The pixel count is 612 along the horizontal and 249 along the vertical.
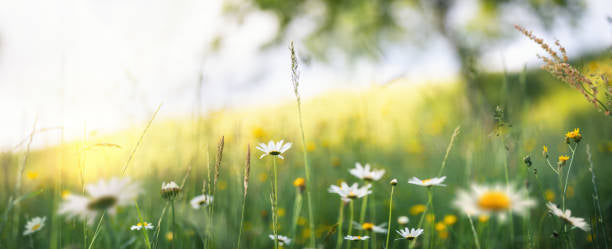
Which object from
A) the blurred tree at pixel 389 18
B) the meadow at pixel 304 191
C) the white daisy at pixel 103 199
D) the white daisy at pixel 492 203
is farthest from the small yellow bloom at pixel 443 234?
the blurred tree at pixel 389 18

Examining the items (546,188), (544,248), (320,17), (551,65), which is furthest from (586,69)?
(320,17)

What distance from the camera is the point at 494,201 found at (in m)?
0.45

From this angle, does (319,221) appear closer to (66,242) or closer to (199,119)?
(199,119)

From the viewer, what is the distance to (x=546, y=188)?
1.88 m

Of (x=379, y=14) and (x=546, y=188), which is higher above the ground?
(x=379, y=14)

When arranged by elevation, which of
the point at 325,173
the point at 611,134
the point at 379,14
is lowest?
the point at 325,173

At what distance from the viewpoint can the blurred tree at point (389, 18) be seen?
16.5 feet

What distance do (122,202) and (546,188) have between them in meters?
2.14

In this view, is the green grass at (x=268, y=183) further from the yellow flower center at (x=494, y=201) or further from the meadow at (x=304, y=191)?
the yellow flower center at (x=494, y=201)

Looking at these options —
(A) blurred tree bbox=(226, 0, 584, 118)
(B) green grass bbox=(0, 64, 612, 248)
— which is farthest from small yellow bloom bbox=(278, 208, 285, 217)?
(A) blurred tree bbox=(226, 0, 584, 118)

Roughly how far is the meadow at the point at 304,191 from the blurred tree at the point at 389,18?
2677 mm

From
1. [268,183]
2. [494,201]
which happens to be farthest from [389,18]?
[494,201]

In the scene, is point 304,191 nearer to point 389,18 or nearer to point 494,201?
point 494,201

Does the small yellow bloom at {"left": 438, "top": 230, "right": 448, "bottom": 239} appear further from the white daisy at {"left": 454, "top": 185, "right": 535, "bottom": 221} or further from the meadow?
the white daisy at {"left": 454, "top": 185, "right": 535, "bottom": 221}
